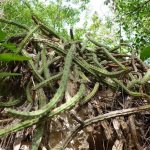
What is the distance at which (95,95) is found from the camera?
1239 mm

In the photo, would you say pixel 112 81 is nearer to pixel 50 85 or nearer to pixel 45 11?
pixel 50 85

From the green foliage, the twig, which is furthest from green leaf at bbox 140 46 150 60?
the green foliage

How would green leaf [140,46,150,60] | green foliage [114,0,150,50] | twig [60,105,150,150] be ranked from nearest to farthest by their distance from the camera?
1. twig [60,105,150,150]
2. green leaf [140,46,150,60]
3. green foliage [114,0,150,50]

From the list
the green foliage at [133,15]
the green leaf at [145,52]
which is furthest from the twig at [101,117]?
the green foliage at [133,15]

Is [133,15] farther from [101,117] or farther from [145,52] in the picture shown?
[101,117]

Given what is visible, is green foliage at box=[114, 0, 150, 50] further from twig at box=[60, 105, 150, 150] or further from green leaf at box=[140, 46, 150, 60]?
twig at box=[60, 105, 150, 150]

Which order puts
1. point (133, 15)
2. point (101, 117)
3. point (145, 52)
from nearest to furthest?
Result: point (101, 117), point (145, 52), point (133, 15)

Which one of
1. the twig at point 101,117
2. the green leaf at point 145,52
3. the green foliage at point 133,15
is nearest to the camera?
the twig at point 101,117

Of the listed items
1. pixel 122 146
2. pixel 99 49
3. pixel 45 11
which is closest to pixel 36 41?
pixel 99 49

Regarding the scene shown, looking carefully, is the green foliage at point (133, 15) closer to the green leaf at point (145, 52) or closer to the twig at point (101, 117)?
the green leaf at point (145, 52)

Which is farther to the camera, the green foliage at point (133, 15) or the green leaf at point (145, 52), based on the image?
the green foliage at point (133, 15)

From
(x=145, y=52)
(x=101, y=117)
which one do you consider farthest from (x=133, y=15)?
(x=101, y=117)

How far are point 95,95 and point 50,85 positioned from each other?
0.59ft

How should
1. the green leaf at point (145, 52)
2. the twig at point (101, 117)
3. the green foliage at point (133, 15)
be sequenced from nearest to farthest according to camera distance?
1. the twig at point (101, 117)
2. the green leaf at point (145, 52)
3. the green foliage at point (133, 15)
